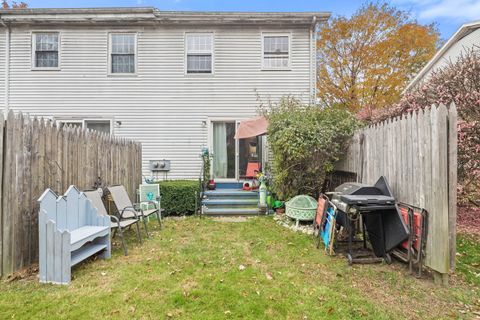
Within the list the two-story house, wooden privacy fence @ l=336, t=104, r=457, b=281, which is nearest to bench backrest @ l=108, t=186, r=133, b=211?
the two-story house

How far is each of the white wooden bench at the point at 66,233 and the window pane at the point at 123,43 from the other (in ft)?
23.2

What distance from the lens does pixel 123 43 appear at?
9656 millimetres

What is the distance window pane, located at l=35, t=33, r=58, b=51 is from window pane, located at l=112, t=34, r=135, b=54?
205 centimetres

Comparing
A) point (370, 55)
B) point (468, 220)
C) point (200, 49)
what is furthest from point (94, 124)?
point (370, 55)

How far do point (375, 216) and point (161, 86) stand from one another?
8083mm

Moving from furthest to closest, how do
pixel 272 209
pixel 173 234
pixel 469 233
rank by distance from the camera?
pixel 272 209
pixel 173 234
pixel 469 233

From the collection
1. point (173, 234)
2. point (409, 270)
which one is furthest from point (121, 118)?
point (409, 270)

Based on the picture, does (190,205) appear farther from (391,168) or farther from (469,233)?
(469,233)

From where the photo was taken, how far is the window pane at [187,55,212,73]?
9.66 meters

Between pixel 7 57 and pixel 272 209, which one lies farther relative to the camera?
pixel 7 57

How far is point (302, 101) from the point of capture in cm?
954

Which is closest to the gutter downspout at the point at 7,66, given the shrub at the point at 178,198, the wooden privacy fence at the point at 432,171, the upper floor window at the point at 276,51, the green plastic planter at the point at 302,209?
the shrub at the point at 178,198

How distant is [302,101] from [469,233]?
5.93m

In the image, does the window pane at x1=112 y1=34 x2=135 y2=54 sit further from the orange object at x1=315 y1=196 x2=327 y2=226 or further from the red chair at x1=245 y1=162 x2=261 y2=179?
the orange object at x1=315 y1=196 x2=327 y2=226
